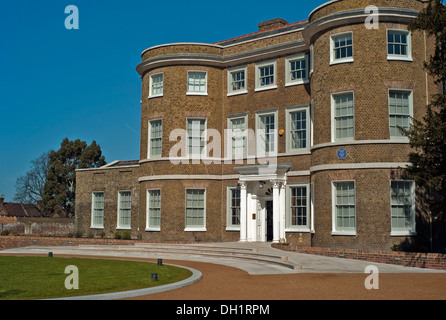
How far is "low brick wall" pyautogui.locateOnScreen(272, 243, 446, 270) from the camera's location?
18.0 metres

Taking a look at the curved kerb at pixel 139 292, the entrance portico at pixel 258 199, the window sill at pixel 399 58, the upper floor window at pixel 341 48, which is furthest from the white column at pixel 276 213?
the curved kerb at pixel 139 292

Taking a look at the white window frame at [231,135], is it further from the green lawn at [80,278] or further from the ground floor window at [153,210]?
the green lawn at [80,278]

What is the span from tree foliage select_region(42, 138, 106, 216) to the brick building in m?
21.6

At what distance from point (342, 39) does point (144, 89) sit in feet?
43.5

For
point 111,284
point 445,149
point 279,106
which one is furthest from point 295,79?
point 111,284

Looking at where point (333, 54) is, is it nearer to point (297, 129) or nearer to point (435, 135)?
point (297, 129)

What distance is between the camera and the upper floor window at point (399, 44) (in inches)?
906

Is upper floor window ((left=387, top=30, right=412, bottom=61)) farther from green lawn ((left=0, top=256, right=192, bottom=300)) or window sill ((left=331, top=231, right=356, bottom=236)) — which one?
green lawn ((left=0, top=256, right=192, bottom=300))

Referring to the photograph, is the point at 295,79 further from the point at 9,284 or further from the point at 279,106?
the point at 9,284

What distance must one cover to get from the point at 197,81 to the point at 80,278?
18296 mm

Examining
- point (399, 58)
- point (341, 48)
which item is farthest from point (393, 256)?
point (341, 48)

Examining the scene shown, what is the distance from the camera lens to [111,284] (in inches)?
520

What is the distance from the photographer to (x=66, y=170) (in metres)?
57.6
